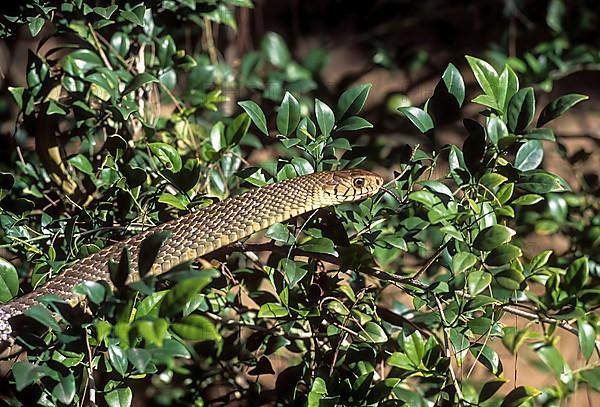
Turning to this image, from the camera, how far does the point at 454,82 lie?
141cm

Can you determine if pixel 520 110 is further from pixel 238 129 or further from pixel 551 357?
pixel 238 129

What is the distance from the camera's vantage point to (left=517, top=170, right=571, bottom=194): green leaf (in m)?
1.39

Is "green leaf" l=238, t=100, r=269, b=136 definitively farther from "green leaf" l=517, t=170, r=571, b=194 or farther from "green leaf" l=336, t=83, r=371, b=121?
"green leaf" l=517, t=170, r=571, b=194

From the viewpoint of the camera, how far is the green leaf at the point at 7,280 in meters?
1.30

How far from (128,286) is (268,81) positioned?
1.75 metres

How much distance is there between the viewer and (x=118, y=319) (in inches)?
41.8

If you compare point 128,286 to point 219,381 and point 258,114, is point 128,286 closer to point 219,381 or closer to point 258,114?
point 258,114

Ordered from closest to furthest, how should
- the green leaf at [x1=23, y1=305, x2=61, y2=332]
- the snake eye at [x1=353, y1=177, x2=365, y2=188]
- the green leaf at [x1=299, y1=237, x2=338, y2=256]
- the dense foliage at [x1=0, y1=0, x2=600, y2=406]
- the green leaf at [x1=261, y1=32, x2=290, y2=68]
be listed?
the green leaf at [x1=23, y1=305, x2=61, y2=332] < the dense foliage at [x1=0, y1=0, x2=600, y2=406] < the green leaf at [x1=299, y1=237, x2=338, y2=256] < the snake eye at [x1=353, y1=177, x2=365, y2=188] < the green leaf at [x1=261, y1=32, x2=290, y2=68]

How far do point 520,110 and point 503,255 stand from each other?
0.91 feet

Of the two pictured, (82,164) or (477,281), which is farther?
(82,164)

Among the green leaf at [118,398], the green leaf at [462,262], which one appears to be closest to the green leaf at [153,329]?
the green leaf at [118,398]

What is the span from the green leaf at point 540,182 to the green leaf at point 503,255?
15 centimetres

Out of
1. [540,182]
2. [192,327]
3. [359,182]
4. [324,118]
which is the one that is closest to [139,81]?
[324,118]

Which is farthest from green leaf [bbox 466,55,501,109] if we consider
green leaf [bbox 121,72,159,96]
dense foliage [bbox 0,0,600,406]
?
green leaf [bbox 121,72,159,96]
